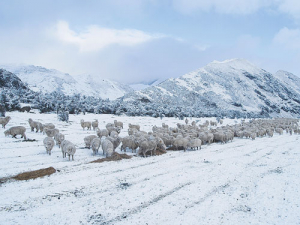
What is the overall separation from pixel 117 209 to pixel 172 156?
7581 millimetres

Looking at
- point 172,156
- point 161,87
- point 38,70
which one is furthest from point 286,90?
point 38,70

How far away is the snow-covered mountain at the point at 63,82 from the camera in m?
99.8

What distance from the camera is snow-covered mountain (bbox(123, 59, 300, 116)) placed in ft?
234

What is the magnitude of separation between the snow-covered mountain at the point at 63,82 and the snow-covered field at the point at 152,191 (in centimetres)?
8878

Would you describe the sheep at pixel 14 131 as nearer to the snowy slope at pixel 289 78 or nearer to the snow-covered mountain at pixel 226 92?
the snow-covered mountain at pixel 226 92

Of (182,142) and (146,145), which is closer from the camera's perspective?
(146,145)

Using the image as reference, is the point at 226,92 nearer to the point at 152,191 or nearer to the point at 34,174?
the point at 152,191

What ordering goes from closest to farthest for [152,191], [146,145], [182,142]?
1. [152,191]
2. [146,145]
3. [182,142]

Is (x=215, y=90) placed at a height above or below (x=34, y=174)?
above

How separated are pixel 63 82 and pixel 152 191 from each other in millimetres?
111589

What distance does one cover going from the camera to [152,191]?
8.12 meters

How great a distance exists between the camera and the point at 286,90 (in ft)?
361

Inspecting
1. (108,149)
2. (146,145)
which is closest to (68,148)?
(108,149)

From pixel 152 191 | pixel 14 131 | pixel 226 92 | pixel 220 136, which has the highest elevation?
pixel 226 92
